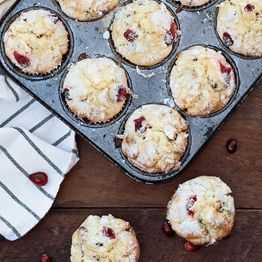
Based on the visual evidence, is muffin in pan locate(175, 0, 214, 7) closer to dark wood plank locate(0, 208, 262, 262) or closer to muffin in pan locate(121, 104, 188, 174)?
muffin in pan locate(121, 104, 188, 174)

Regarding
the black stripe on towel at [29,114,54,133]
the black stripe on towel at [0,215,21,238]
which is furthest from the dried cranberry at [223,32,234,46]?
the black stripe on towel at [0,215,21,238]

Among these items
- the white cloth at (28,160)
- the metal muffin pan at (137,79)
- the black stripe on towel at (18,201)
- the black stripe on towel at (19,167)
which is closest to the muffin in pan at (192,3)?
the metal muffin pan at (137,79)

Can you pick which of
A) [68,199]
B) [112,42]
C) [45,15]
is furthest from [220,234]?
[45,15]

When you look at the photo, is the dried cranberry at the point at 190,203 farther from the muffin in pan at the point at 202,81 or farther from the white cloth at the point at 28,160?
the white cloth at the point at 28,160

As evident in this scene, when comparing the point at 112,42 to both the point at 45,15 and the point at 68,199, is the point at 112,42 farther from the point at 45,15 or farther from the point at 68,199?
the point at 68,199

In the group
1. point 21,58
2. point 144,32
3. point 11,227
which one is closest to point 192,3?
point 144,32

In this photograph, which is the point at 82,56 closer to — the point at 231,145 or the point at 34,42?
the point at 34,42
